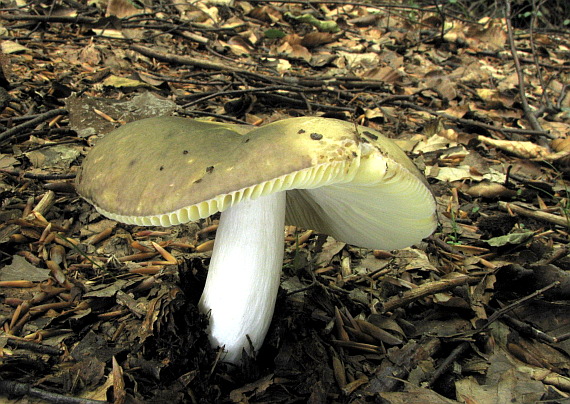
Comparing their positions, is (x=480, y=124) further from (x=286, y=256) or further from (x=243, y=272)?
(x=243, y=272)

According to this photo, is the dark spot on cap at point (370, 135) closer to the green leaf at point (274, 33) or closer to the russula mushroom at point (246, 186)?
the russula mushroom at point (246, 186)

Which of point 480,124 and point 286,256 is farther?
point 480,124

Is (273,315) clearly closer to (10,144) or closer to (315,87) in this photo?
(10,144)

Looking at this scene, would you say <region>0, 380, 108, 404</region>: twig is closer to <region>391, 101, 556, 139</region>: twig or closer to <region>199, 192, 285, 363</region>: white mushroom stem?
<region>199, 192, 285, 363</region>: white mushroom stem

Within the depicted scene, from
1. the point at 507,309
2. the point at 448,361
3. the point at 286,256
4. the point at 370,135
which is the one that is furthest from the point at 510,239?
the point at 370,135

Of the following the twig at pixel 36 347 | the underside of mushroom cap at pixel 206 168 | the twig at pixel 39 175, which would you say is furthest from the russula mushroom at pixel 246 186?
the twig at pixel 39 175

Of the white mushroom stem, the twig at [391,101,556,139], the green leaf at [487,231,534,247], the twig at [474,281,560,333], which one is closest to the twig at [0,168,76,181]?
the white mushroom stem
